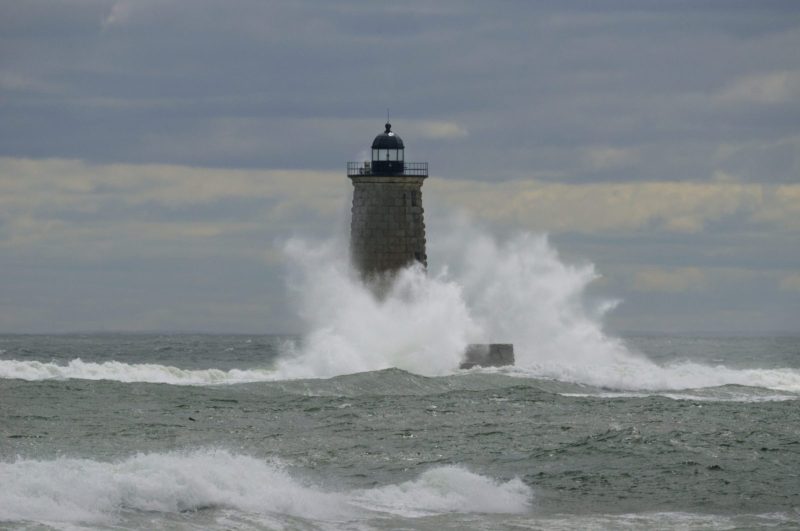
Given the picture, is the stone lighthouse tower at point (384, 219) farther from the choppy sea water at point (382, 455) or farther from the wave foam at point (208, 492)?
the wave foam at point (208, 492)

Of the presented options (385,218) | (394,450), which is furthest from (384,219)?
(394,450)

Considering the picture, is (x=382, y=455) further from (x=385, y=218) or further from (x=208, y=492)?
(x=385, y=218)

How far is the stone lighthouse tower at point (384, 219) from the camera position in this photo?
37.7 m

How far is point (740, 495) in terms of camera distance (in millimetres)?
17812

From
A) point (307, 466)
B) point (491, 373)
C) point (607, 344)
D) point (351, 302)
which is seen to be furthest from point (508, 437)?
point (607, 344)

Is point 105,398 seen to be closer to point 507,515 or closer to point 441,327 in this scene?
point 507,515

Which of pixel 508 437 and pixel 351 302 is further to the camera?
pixel 351 302

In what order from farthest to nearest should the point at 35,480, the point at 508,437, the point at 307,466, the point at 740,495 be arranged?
the point at 508,437, the point at 307,466, the point at 740,495, the point at 35,480

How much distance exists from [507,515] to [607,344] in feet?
91.0

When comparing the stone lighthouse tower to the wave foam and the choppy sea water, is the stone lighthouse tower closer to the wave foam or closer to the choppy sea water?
the choppy sea water

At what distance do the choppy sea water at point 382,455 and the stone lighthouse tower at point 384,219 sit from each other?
19.2 ft

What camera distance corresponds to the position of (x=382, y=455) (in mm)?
20359

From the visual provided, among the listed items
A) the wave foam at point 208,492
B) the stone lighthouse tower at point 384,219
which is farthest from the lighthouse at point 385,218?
the wave foam at point 208,492

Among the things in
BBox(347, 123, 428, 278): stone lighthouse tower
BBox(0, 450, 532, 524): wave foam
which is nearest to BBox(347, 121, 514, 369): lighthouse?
BBox(347, 123, 428, 278): stone lighthouse tower
